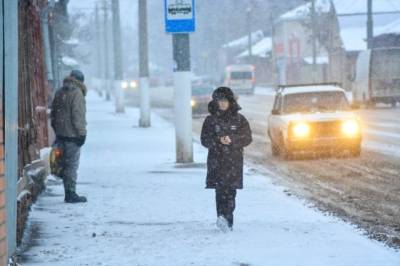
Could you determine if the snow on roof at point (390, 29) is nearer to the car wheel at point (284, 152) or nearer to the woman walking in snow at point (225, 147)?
the car wheel at point (284, 152)

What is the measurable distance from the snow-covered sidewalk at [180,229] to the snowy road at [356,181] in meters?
0.39

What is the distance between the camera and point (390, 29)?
6309cm

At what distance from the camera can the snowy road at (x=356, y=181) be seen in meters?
10.8

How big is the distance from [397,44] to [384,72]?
818 inches

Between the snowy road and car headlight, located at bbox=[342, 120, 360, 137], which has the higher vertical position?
car headlight, located at bbox=[342, 120, 360, 137]

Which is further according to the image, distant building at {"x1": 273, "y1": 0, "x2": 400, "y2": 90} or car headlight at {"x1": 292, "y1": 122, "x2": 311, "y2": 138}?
distant building at {"x1": 273, "y1": 0, "x2": 400, "y2": 90}

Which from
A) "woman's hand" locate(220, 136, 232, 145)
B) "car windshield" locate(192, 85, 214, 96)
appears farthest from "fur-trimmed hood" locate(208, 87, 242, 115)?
"car windshield" locate(192, 85, 214, 96)

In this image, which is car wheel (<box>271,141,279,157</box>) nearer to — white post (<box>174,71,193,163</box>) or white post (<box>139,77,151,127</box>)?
white post (<box>174,71,193,163</box>)

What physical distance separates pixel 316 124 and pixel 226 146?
950cm

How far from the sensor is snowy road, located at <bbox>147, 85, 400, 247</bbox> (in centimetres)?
1078

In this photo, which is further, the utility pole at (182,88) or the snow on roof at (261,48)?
the snow on roof at (261,48)

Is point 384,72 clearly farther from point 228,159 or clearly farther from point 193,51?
point 193,51

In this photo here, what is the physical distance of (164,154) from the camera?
20594 millimetres

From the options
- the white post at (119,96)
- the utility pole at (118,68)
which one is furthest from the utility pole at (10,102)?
the white post at (119,96)
